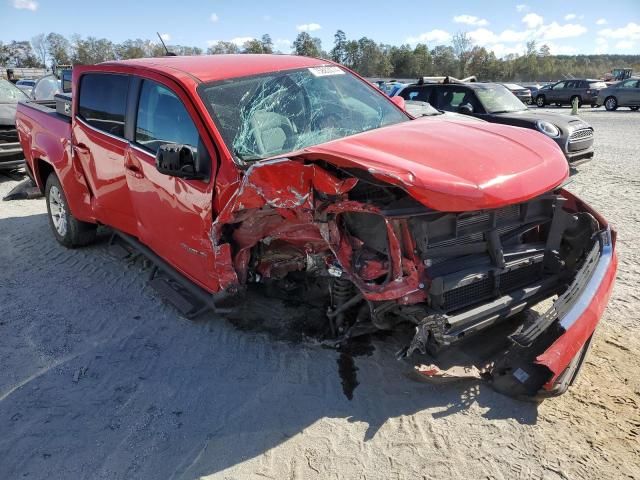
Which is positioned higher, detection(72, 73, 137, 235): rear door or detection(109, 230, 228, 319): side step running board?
detection(72, 73, 137, 235): rear door

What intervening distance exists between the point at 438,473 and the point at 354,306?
1.31 meters

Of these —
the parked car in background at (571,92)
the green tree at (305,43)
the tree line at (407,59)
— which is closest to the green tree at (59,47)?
the tree line at (407,59)

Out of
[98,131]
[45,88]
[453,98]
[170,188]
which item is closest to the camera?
[170,188]

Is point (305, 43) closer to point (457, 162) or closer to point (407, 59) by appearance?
point (407, 59)

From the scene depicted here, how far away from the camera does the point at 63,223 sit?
5.59 m

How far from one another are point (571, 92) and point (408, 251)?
94.7 ft

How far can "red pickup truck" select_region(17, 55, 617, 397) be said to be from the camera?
2.73 meters

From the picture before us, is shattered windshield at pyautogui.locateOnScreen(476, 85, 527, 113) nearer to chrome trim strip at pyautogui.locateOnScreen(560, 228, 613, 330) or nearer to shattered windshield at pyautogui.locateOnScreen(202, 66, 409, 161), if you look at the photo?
shattered windshield at pyautogui.locateOnScreen(202, 66, 409, 161)

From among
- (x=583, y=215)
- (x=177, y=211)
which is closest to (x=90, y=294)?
(x=177, y=211)

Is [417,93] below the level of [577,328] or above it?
above

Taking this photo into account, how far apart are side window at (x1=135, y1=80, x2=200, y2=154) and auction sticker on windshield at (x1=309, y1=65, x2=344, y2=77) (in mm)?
1231

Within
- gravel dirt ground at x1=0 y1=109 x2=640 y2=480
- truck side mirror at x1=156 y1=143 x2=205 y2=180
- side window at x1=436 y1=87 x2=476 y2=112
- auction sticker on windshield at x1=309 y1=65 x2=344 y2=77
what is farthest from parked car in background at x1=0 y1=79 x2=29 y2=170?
→ side window at x1=436 y1=87 x2=476 y2=112

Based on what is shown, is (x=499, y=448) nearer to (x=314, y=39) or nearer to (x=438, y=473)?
(x=438, y=473)

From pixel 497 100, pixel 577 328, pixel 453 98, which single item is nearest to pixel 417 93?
pixel 453 98
